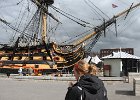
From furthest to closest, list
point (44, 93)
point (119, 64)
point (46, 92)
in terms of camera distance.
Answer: point (119, 64) < point (46, 92) < point (44, 93)

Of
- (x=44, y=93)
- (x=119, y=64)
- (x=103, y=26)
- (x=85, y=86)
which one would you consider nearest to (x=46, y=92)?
(x=44, y=93)

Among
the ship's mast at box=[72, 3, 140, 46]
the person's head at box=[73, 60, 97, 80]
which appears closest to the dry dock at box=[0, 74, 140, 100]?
the person's head at box=[73, 60, 97, 80]

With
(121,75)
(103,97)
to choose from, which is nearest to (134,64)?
(121,75)

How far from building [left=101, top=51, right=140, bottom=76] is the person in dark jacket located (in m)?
25.7

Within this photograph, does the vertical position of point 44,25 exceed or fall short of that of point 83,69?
it exceeds it

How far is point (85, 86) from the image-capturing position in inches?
150

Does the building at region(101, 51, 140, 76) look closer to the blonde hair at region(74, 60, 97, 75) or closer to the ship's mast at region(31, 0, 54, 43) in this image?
the blonde hair at region(74, 60, 97, 75)

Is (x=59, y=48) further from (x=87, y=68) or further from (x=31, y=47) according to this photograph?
(x=87, y=68)

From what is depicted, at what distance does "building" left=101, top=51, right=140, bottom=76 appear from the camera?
97.7ft

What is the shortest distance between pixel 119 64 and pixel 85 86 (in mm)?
26224

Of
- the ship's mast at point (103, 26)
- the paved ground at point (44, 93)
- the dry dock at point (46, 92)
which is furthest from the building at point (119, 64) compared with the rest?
the ship's mast at point (103, 26)

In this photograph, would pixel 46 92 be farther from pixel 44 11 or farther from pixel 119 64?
pixel 44 11

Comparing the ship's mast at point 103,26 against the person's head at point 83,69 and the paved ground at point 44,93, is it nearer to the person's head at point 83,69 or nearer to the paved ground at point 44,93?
the paved ground at point 44,93

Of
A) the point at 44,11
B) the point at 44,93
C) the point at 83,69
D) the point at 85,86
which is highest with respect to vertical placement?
the point at 44,11
